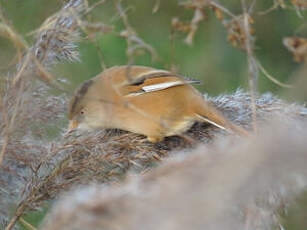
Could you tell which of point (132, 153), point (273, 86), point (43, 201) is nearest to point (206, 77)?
point (273, 86)

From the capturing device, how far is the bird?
2873mm

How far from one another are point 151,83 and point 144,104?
0.47 feet

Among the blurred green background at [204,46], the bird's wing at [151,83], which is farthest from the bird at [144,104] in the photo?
the blurred green background at [204,46]

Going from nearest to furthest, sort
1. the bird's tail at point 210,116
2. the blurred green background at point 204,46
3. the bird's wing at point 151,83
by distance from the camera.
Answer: the bird's tail at point 210,116 < the bird's wing at point 151,83 < the blurred green background at point 204,46

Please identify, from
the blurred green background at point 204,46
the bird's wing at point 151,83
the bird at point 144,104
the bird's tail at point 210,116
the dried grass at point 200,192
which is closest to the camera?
the dried grass at point 200,192

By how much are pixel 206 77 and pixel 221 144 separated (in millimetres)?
4311

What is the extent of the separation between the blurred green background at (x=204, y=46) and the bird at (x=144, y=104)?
1682mm

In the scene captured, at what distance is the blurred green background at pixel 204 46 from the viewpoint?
201 inches

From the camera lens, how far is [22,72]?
77.4 inches

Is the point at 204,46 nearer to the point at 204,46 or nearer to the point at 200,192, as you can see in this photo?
the point at 204,46

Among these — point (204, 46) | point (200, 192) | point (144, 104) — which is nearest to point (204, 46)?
point (204, 46)

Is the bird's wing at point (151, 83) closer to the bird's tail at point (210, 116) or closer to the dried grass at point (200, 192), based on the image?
the bird's tail at point (210, 116)

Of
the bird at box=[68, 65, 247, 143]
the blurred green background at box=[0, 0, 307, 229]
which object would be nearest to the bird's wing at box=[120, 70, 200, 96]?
the bird at box=[68, 65, 247, 143]

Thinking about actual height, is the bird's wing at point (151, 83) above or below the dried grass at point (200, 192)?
below
